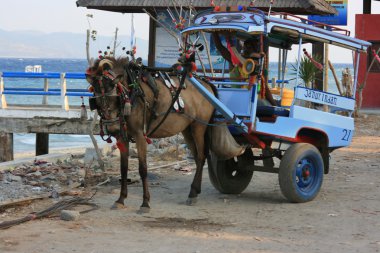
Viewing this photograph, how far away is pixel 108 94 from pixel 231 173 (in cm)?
285

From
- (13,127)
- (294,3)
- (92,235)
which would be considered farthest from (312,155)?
(13,127)

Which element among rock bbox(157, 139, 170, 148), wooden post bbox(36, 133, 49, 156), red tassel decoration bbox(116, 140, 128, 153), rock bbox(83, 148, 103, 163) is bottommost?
wooden post bbox(36, 133, 49, 156)

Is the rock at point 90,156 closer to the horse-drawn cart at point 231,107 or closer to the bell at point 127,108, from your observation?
the horse-drawn cart at point 231,107

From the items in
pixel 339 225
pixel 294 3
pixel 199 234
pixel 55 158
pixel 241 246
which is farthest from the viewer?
pixel 294 3

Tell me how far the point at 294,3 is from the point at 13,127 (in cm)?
735

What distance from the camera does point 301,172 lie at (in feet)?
32.5

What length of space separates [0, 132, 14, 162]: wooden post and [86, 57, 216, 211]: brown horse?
8602mm

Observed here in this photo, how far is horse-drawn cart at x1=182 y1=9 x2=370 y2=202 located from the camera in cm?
941

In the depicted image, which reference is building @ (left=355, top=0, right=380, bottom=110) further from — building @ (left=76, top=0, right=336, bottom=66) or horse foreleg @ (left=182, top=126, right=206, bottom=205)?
horse foreleg @ (left=182, top=126, right=206, bottom=205)

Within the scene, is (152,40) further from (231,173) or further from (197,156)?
(197,156)

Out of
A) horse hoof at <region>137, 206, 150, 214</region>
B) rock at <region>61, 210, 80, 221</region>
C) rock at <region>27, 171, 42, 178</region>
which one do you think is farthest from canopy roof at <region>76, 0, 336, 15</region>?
rock at <region>61, 210, 80, 221</region>

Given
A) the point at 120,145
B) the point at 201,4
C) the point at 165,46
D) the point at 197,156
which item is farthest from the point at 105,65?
the point at 165,46

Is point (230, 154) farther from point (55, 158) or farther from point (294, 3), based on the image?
point (294, 3)

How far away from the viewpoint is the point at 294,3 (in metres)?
16.5
